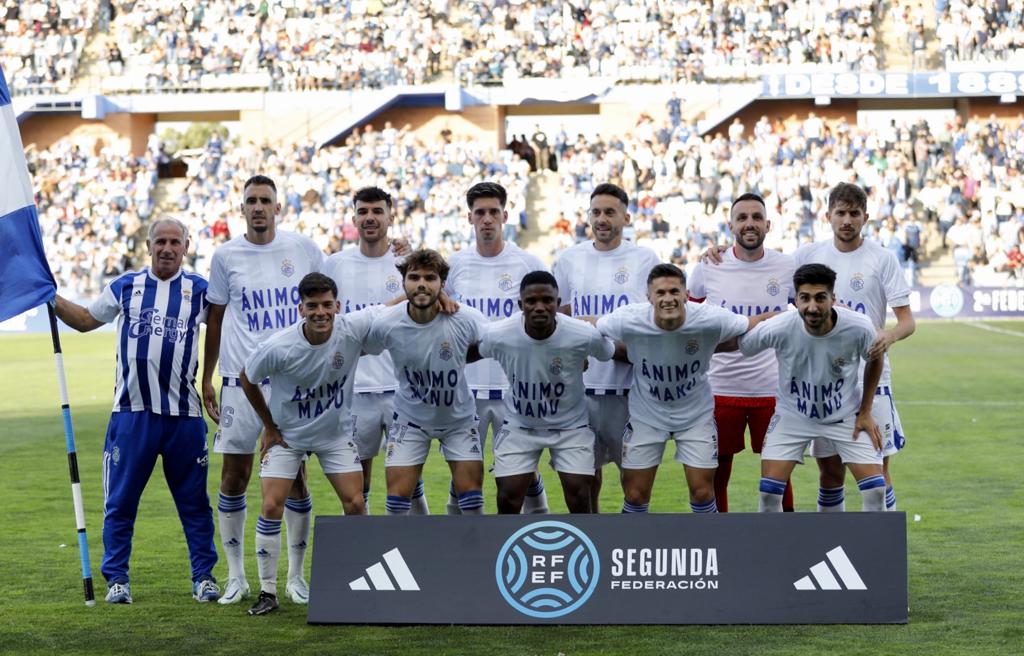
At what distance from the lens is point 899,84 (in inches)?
1417

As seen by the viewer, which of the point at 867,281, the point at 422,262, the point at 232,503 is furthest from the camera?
the point at 867,281

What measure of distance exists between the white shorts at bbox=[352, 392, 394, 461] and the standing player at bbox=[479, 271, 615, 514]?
2.93 ft

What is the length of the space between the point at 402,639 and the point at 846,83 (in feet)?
105

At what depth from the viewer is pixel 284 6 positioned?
41594 mm

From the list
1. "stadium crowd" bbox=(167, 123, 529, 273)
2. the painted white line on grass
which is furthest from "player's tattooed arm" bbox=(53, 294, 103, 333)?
"stadium crowd" bbox=(167, 123, 529, 273)

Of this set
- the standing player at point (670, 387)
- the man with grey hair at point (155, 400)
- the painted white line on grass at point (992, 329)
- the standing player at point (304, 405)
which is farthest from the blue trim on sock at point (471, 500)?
the painted white line on grass at point (992, 329)

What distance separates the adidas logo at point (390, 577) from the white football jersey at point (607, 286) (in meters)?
1.90

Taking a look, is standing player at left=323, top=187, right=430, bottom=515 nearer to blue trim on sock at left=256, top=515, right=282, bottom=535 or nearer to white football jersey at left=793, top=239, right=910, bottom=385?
blue trim on sock at left=256, top=515, right=282, bottom=535

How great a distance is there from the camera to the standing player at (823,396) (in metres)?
7.09

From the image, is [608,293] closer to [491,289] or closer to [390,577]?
[491,289]

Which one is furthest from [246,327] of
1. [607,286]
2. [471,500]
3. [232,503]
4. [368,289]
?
[607,286]

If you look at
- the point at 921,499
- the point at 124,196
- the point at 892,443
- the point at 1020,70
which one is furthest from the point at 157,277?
the point at 1020,70

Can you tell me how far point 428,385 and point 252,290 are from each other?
1258 mm

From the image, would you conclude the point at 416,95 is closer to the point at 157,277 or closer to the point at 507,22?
the point at 507,22
